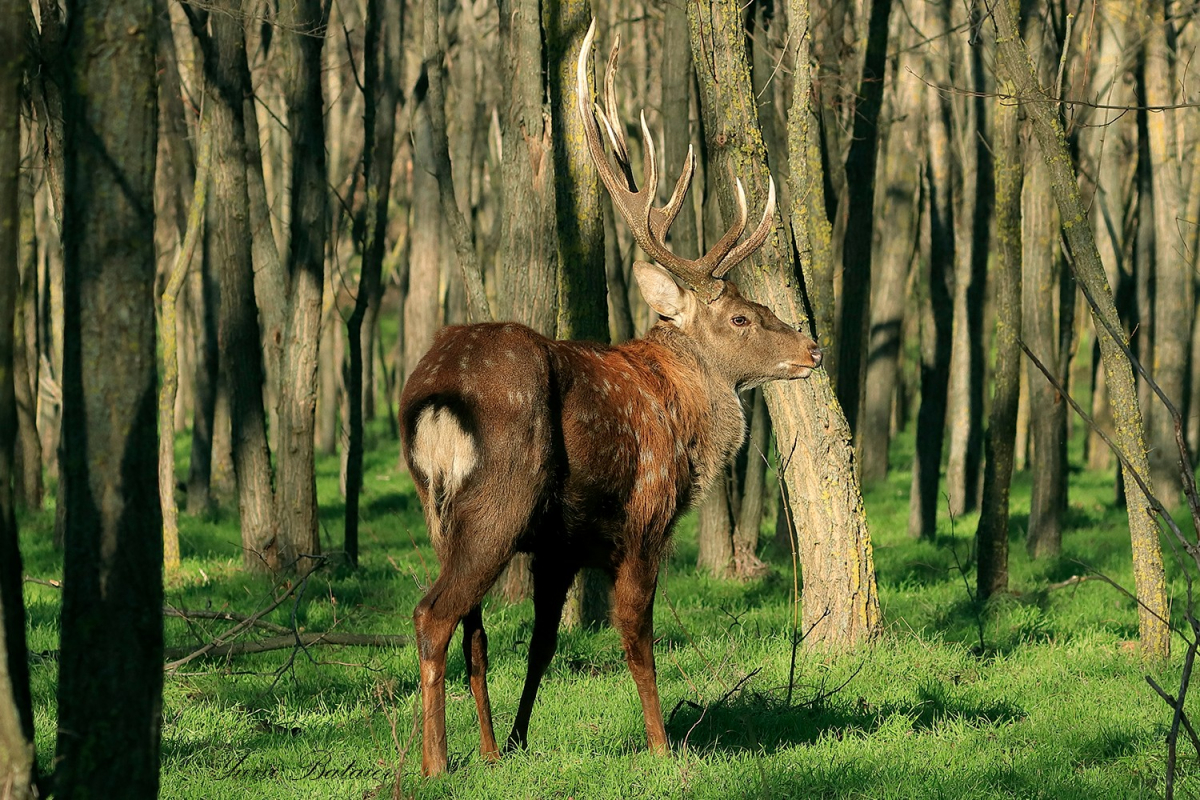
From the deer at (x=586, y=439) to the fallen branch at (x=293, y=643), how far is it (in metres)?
1.92

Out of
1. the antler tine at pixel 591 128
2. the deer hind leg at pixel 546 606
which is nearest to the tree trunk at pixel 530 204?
the antler tine at pixel 591 128

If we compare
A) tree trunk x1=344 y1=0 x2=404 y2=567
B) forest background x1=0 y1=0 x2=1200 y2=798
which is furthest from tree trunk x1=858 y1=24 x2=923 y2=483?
tree trunk x1=344 y1=0 x2=404 y2=567

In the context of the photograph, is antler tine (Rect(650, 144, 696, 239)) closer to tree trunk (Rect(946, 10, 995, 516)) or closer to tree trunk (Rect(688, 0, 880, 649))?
tree trunk (Rect(688, 0, 880, 649))

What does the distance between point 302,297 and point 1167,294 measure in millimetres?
10252

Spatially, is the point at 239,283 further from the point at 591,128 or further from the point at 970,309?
the point at 970,309

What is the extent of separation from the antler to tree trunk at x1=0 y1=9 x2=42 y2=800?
Answer: 3620 millimetres

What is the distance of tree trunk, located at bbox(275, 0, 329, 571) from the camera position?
10391 mm

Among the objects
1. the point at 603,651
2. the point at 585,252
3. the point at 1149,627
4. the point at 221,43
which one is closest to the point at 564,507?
the point at 603,651

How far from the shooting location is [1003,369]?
9453mm

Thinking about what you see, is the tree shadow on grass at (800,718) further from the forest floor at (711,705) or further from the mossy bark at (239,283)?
the mossy bark at (239,283)

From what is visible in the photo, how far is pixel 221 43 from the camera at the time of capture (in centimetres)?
1030

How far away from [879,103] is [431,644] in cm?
808

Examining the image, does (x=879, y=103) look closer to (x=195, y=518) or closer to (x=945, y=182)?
(x=945, y=182)

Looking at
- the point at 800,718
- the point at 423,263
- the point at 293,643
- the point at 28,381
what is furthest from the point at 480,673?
the point at 423,263
